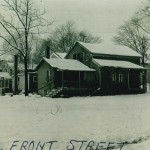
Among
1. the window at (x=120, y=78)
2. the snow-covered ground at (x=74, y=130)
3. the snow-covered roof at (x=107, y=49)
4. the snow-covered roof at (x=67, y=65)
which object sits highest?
the snow-covered roof at (x=107, y=49)

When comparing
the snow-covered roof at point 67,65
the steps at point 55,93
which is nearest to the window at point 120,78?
the snow-covered roof at point 67,65

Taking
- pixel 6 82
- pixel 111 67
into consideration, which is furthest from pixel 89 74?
pixel 6 82

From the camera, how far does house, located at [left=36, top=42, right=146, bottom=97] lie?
126ft

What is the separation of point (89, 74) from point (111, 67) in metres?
2.66

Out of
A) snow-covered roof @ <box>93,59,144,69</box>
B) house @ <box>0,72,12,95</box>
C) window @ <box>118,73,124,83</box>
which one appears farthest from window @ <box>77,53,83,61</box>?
house @ <box>0,72,12,95</box>

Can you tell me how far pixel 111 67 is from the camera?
3925 cm

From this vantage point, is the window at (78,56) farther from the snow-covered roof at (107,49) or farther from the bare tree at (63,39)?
the bare tree at (63,39)

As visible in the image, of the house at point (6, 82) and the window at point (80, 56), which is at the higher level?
the window at point (80, 56)

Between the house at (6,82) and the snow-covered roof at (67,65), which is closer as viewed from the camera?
the snow-covered roof at (67,65)

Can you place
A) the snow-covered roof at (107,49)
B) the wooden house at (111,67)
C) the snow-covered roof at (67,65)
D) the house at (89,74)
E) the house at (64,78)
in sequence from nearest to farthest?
1. the house at (64,78)
2. the snow-covered roof at (67,65)
3. the house at (89,74)
4. the wooden house at (111,67)
5. the snow-covered roof at (107,49)

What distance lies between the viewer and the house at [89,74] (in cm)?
3850

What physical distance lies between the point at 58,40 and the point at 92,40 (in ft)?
26.6

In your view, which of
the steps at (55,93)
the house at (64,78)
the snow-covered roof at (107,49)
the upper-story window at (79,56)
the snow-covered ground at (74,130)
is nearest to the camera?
the snow-covered ground at (74,130)

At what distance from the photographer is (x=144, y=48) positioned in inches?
2687
